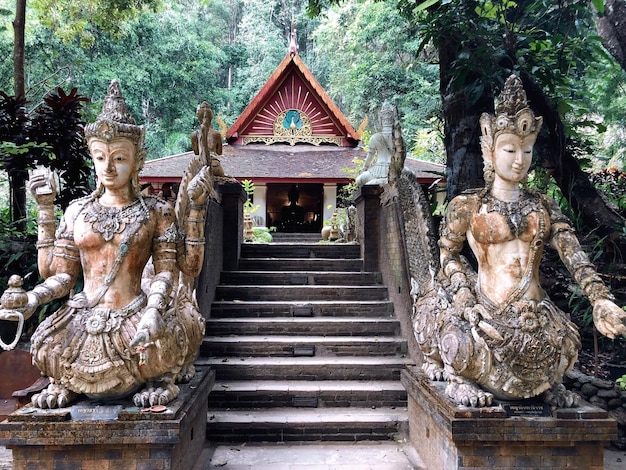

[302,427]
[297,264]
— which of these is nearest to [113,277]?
[302,427]

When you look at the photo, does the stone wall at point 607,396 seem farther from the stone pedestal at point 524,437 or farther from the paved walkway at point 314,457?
the stone pedestal at point 524,437

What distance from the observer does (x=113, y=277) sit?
9.29ft

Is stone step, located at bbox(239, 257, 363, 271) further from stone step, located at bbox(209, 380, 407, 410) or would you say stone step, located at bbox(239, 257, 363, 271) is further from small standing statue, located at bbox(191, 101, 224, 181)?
stone step, located at bbox(209, 380, 407, 410)

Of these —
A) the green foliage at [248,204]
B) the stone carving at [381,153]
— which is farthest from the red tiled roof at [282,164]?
the stone carving at [381,153]

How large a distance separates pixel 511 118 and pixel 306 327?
310cm

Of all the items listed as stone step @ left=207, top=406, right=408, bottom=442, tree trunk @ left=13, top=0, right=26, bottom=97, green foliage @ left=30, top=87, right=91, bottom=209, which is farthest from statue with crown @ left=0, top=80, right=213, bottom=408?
tree trunk @ left=13, top=0, right=26, bottom=97

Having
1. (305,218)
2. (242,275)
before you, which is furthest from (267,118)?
(242,275)

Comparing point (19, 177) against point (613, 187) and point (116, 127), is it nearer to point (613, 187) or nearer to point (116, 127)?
point (116, 127)

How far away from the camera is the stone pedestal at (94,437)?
2598mm

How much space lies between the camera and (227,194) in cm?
611

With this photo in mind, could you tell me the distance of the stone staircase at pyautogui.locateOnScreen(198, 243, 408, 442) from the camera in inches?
157

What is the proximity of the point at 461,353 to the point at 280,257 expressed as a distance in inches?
164

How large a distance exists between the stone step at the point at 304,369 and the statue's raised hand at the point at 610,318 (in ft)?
7.23

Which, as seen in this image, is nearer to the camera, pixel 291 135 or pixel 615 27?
pixel 615 27
